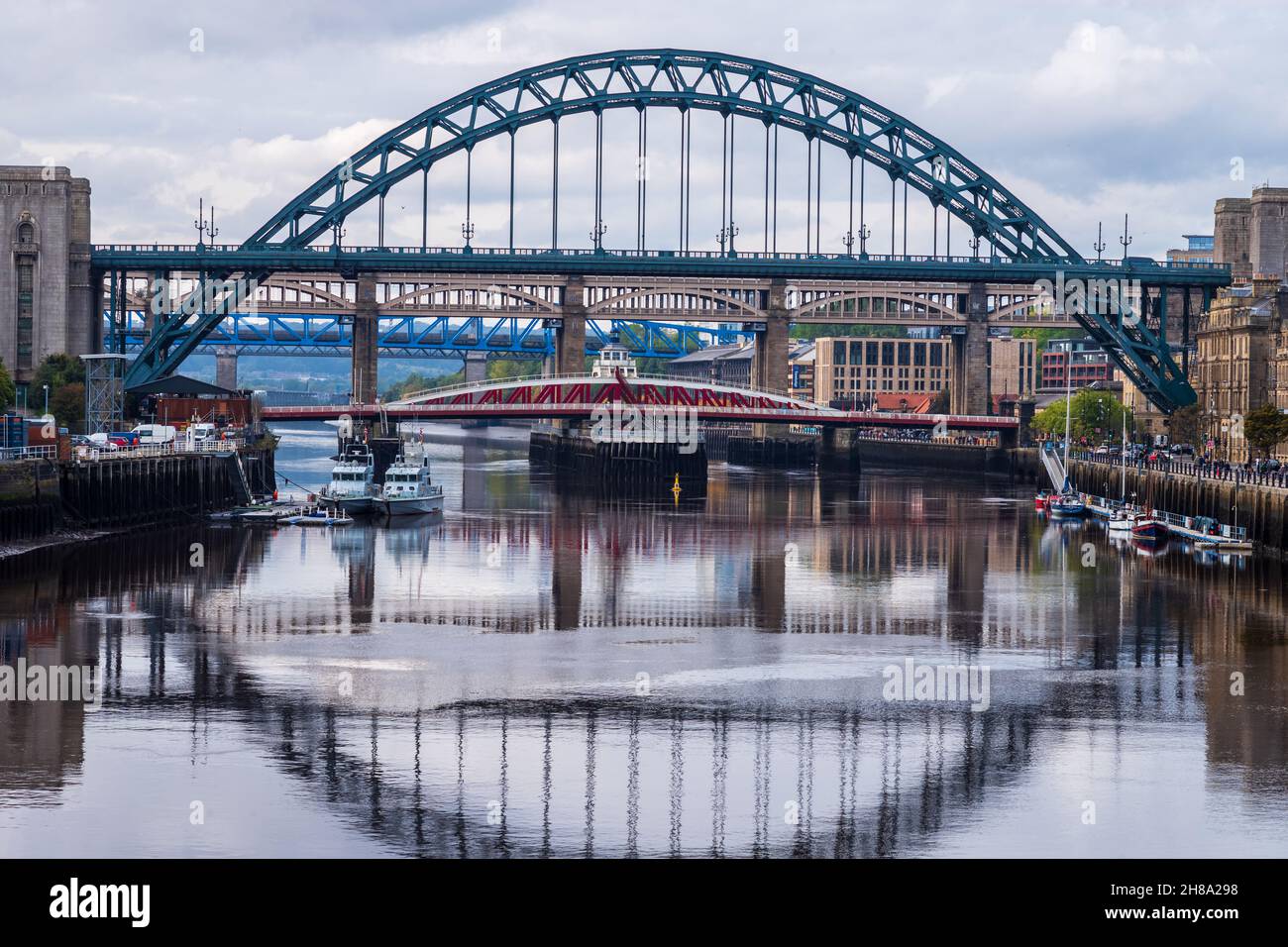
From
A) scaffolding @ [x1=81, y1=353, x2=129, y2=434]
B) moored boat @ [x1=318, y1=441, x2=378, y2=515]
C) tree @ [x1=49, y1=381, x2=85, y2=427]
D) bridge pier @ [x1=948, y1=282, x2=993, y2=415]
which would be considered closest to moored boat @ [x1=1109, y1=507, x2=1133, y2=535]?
moored boat @ [x1=318, y1=441, x2=378, y2=515]

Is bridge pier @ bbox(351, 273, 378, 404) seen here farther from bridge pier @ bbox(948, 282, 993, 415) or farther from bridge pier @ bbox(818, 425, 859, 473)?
bridge pier @ bbox(948, 282, 993, 415)

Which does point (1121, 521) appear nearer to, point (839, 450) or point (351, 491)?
point (351, 491)

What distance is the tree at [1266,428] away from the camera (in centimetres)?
8938

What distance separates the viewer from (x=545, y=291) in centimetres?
16325

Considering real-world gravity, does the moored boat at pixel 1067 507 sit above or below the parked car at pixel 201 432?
below

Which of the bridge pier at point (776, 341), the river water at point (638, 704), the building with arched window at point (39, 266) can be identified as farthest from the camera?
the bridge pier at point (776, 341)

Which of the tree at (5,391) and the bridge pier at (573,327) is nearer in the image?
the tree at (5,391)

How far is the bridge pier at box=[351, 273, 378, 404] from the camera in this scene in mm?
136788

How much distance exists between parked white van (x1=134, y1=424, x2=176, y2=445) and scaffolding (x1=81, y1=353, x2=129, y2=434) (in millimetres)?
3294

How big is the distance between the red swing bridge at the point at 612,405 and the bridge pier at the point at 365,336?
541 centimetres

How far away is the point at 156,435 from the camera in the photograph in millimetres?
87688

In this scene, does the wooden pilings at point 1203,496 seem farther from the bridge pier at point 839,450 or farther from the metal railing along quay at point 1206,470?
the bridge pier at point 839,450

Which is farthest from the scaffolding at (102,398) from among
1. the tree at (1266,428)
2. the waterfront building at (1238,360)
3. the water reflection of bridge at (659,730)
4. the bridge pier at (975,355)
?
the bridge pier at (975,355)
